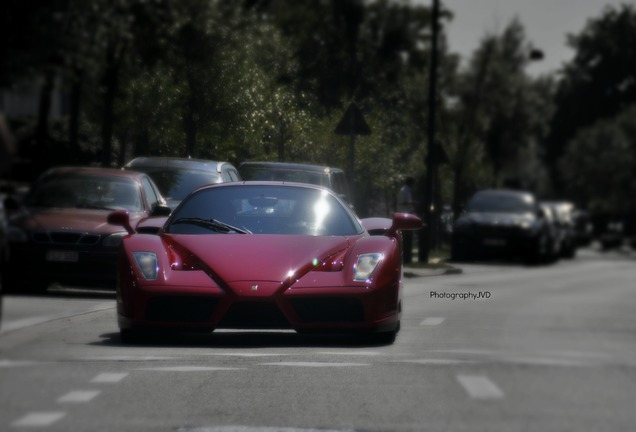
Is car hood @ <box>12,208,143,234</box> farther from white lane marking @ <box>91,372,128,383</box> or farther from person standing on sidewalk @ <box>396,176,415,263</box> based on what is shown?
person standing on sidewalk @ <box>396,176,415,263</box>

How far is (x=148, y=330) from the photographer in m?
10.1

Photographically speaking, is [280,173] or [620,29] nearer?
[280,173]

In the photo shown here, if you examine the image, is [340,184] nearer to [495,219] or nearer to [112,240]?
[112,240]

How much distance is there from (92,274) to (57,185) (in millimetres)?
3916

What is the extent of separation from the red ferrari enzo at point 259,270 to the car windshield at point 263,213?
0.03ft

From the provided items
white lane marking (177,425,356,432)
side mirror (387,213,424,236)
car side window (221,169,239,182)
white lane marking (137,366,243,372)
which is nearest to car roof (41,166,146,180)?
white lane marking (137,366,243,372)

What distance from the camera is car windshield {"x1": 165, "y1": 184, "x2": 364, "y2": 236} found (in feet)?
34.5

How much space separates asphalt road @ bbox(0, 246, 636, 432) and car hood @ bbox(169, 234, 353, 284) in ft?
1.79

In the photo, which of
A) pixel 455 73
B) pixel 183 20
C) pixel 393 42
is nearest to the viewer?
pixel 183 20

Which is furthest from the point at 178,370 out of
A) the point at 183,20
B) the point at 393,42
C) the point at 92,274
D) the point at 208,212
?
the point at 393,42

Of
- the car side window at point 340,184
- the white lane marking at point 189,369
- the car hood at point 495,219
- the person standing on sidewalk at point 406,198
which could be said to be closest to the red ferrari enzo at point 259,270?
the white lane marking at point 189,369

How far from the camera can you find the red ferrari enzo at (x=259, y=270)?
9.66 meters

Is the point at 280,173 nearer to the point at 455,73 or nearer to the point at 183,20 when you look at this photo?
the point at 183,20

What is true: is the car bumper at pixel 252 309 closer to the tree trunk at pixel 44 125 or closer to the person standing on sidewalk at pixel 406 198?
the tree trunk at pixel 44 125
